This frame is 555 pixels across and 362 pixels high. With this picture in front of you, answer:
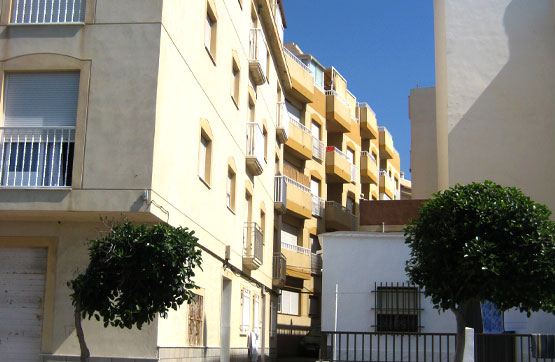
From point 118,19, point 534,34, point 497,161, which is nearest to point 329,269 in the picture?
point 497,161

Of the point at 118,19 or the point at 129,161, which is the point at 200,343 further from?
the point at 118,19

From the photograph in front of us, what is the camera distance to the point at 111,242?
442 inches

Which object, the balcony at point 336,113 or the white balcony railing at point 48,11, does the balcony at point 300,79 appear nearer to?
the balcony at point 336,113

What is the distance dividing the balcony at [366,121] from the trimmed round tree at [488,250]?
34268 mm

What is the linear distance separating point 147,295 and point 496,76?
19.0m

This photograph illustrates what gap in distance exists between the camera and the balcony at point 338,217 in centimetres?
4150

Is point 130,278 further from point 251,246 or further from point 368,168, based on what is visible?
point 368,168

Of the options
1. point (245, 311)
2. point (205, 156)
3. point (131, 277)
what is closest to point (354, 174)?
point (245, 311)

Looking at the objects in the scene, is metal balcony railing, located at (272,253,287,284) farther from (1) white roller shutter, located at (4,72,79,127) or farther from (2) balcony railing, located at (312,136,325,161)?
(1) white roller shutter, located at (4,72,79,127)

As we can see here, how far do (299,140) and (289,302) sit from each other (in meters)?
8.27

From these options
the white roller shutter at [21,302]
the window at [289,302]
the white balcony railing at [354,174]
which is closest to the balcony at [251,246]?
the white roller shutter at [21,302]

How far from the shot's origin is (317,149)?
41.6 m

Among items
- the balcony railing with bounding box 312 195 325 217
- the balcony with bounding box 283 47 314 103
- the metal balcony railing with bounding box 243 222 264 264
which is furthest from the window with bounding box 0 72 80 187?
the balcony railing with bounding box 312 195 325 217

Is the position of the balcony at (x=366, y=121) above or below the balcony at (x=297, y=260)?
above
